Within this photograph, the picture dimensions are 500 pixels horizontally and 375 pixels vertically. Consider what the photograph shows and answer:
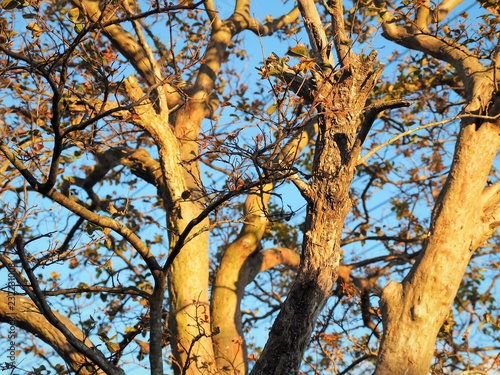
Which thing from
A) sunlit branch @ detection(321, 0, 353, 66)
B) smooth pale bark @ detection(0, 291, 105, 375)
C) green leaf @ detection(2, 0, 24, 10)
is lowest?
smooth pale bark @ detection(0, 291, 105, 375)

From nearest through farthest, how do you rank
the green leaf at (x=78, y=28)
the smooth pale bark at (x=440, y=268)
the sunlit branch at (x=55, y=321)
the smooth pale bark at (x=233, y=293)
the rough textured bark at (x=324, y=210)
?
the green leaf at (x=78, y=28) < the sunlit branch at (x=55, y=321) < the rough textured bark at (x=324, y=210) < the smooth pale bark at (x=440, y=268) < the smooth pale bark at (x=233, y=293)

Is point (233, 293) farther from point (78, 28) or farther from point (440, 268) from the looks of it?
point (78, 28)

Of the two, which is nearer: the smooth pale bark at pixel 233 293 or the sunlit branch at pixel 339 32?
the sunlit branch at pixel 339 32

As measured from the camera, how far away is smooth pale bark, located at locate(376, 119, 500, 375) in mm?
5230

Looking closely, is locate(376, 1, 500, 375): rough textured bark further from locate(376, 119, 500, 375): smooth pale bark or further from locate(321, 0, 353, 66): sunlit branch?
locate(321, 0, 353, 66): sunlit branch

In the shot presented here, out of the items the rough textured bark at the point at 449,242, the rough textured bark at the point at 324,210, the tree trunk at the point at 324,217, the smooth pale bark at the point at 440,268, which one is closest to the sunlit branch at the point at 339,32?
the rough textured bark at the point at 324,210

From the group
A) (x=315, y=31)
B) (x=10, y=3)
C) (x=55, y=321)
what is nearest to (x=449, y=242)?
(x=315, y=31)

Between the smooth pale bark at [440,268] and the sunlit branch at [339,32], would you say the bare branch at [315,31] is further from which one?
the smooth pale bark at [440,268]

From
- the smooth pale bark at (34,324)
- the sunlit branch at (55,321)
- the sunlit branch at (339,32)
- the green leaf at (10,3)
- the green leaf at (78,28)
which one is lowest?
the sunlit branch at (55,321)

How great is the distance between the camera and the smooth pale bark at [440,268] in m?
5.23

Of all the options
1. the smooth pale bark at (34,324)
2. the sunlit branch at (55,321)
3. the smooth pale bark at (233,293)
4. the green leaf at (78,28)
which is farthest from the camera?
the smooth pale bark at (233,293)

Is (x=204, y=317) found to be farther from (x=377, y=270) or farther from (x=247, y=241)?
(x=377, y=270)

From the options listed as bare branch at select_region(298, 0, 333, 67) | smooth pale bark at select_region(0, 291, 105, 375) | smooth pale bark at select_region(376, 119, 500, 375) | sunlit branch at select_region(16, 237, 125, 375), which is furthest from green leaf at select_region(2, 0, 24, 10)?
smooth pale bark at select_region(376, 119, 500, 375)

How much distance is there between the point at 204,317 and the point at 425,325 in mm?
1975
